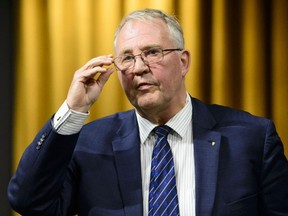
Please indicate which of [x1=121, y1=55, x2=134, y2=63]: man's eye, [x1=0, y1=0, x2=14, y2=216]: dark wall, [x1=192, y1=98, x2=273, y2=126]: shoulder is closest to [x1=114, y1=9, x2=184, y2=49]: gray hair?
[x1=121, y1=55, x2=134, y2=63]: man's eye

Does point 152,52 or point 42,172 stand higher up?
point 152,52

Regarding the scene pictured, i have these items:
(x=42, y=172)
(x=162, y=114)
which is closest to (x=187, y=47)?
(x=162, y=114)

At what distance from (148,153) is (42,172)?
309 mm

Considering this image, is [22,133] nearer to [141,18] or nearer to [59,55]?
[59,55]

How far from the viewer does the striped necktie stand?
138 cm

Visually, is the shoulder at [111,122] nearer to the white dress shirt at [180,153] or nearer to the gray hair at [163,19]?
the white dress shirt at [180,153]

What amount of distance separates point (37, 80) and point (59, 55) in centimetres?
13

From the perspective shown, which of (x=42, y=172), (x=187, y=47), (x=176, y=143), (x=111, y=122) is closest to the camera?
(x=42, y=172)

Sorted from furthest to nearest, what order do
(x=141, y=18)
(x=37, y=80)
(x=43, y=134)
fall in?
(x=37, y=80), (x=141, y=18), (x=43, y=134)

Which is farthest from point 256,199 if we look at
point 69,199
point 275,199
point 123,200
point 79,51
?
point 79,51

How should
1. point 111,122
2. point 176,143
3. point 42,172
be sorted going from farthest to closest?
point 111,122 → point 176,143 → point 42,172

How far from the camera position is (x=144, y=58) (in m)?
1.43

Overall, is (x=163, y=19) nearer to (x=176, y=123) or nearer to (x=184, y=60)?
(x=184, y=60)

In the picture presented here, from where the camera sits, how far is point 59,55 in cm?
196
